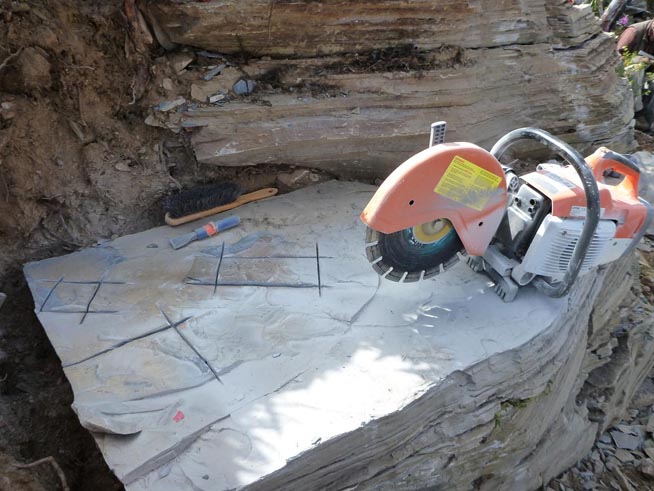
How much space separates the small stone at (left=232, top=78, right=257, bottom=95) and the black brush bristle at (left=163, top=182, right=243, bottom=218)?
574 millimetres

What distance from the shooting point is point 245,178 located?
356 cm

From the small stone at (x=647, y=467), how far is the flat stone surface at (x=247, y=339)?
1650 millimetres

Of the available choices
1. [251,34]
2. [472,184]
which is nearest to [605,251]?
[472,184]

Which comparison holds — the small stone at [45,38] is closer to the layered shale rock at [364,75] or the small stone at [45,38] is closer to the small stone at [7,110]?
the small stone at [7,110]

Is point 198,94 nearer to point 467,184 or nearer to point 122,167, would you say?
point 122,167

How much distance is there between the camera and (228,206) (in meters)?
3.36

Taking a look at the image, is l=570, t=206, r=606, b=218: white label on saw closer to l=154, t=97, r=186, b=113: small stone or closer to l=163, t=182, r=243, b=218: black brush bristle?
l=163, t=182, r=243, b=218: black brush bristle

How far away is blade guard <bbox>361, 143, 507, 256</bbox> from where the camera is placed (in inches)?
90.1

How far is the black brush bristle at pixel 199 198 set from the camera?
3.28 meters


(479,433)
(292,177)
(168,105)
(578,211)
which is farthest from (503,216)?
(168,105)

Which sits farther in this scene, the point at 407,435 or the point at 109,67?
the point at 109,67

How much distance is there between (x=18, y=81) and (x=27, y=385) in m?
1.60

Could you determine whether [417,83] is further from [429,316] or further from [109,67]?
[109,67]

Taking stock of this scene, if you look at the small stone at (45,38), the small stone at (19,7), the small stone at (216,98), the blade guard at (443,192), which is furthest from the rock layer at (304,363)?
the small stone at (19,7)
